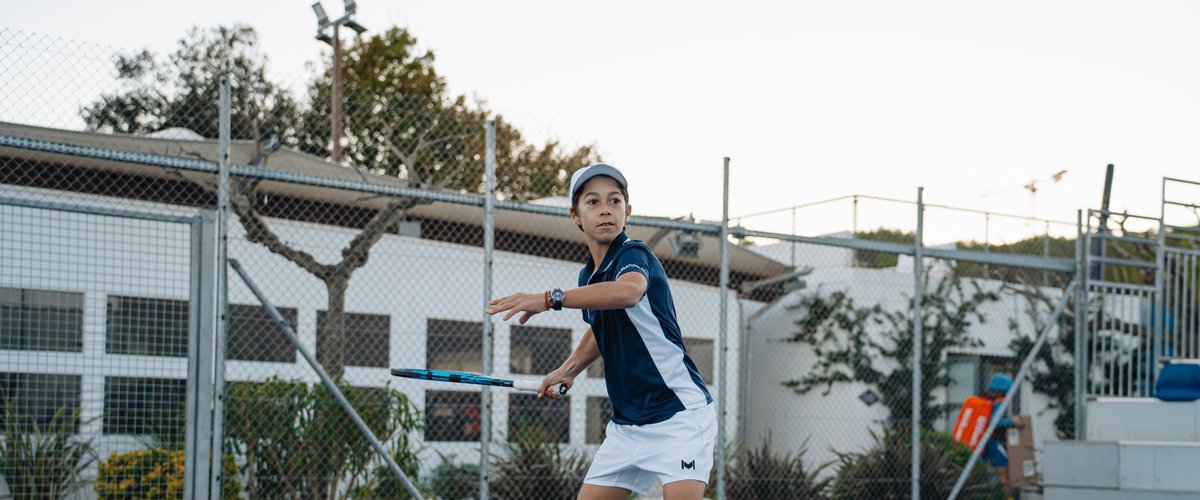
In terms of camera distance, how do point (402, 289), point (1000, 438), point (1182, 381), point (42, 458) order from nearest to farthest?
point (42, 458)
point (1182, 381)
point (1000, 438)
point (402, 289)

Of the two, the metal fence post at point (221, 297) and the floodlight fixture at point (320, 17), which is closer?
the metal fence post at point (221, 297)

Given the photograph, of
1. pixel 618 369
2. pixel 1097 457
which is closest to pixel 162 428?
pixel 618 369

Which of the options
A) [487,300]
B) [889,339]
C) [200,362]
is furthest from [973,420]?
[200,362]

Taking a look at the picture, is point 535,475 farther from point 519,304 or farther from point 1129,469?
point 519,304

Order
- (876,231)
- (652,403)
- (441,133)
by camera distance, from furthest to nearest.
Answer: (876,231) < (441,133) < (652,403)

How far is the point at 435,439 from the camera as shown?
43.4 ft

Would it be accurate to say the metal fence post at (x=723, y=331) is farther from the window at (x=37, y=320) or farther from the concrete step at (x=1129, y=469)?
the window at (x=37, y=320)

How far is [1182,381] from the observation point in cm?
1161

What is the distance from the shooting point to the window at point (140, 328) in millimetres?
8320

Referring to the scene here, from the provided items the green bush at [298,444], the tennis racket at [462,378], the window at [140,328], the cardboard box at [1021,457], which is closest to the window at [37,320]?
the window at [140,328]

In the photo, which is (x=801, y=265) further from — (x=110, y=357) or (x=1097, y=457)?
(x=110, y=357)

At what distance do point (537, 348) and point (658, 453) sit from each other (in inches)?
411

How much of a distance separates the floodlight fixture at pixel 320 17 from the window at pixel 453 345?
3.72 m

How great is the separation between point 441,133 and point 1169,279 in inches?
306
